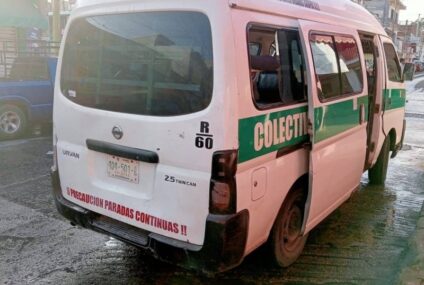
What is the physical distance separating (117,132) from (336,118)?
6.20 ft

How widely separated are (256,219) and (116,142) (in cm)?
108

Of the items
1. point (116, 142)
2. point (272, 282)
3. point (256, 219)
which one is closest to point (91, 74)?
point (116, 142)

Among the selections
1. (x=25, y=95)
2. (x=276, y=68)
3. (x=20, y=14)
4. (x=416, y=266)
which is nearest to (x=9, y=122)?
(x=25, y=95)

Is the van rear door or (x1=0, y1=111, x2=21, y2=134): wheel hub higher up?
the van rear door

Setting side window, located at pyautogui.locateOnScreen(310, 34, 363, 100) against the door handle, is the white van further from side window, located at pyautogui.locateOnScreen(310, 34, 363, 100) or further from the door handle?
the door handle

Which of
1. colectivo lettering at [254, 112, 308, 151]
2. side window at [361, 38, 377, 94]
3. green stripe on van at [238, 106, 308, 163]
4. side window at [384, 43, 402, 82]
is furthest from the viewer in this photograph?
side window at [384, 43, 402, 82]

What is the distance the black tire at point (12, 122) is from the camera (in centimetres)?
844

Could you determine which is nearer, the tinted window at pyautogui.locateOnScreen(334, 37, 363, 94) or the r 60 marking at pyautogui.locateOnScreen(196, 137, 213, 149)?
the r 60 marking at pyautogui.locateOnScreen(196, 137, 213, 149)

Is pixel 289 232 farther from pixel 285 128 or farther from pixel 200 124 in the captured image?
pixel 200 124

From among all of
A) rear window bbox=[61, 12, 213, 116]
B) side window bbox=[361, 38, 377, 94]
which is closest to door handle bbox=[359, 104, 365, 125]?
side window bbox=[361, 38, 377, 94]

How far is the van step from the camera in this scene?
9.95 feet

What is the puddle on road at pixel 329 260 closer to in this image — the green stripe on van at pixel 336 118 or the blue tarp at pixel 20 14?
the green stripe on van at pixel 336 118

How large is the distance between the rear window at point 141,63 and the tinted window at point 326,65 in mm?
1129

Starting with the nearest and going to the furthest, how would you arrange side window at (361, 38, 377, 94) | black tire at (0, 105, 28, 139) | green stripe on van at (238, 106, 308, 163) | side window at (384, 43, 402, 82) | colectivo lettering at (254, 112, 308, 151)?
green stripe on van at (238, 106, 308, 163), colectivo lettering at (254, 112, 308, 151), side window at (361, 38, 377, 94), side window at (384, 43, 402, 82), black tire at (0, 105, 28, 139)
